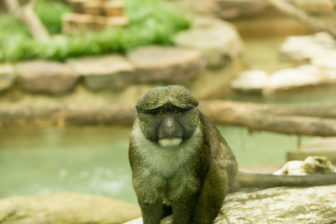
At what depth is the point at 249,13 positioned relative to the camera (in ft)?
36.2

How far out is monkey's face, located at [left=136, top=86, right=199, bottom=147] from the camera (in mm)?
2271

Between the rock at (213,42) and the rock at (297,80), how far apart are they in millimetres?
758

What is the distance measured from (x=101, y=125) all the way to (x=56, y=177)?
1.62 metres

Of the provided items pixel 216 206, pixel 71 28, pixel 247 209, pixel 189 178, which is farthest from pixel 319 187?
pixel 71 28

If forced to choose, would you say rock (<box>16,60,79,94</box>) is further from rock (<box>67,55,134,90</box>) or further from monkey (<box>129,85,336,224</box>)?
monkey (<box>129,85,336,224</box>)

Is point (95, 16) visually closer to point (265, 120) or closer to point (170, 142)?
point (265, 120)

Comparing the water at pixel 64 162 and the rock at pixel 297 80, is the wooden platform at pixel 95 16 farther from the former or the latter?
the rock at pixel 297 80

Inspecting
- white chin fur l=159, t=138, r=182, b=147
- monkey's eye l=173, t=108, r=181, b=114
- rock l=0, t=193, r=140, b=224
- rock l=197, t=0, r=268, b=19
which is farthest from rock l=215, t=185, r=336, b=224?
rock l=197, t=0, r=268, b=19

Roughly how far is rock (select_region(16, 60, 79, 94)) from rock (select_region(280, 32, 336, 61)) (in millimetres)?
4471

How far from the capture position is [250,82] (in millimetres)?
7941

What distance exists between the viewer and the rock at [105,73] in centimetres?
658

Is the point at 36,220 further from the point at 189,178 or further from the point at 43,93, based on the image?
the point at 43,93

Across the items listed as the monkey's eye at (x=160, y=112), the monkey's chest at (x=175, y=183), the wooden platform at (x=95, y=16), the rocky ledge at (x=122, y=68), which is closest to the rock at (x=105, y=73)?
the rocky ledge at (x=122, y=68)

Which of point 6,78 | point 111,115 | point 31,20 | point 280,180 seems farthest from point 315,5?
point 280,180
